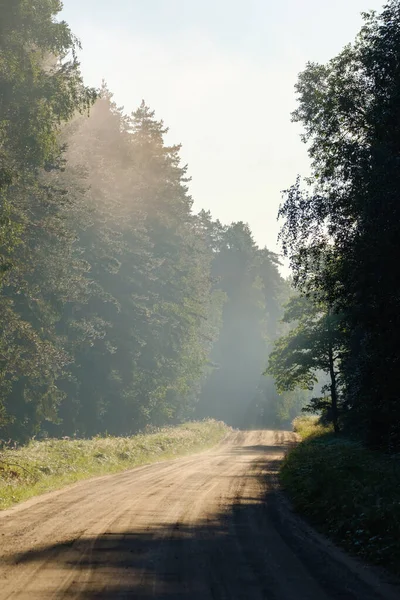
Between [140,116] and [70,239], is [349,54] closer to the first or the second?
[70,239]

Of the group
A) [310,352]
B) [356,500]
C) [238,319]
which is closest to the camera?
[356,500]

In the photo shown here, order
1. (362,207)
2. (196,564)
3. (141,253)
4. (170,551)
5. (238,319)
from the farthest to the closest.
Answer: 1. (238,319)
2. (141,253)
3. (362,207)
4. (170,551)
5. (196,564)

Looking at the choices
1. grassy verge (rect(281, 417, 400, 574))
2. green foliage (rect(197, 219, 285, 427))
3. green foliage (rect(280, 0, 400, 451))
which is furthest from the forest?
green foliage (rect(197, 219, 285, 427))

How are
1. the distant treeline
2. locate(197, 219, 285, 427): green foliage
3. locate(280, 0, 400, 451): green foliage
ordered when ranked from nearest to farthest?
locate(280, 0, 400, 451): green foliage → the distant treeline → locate(197, 219, 285, 427): green foliage

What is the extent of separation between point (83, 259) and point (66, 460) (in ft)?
61.9

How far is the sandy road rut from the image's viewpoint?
26.5ft

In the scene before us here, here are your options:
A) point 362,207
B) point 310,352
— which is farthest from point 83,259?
point 362,207

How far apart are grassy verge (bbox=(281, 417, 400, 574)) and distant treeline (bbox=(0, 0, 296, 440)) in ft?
37.5

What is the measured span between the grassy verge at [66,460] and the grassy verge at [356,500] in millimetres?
7725

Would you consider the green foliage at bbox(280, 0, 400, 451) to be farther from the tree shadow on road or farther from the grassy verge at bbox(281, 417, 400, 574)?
the tree shadow on road

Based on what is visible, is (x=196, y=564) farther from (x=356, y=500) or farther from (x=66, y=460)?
(x=66, y=460)

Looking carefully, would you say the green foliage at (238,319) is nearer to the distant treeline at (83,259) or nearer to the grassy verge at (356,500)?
the distant treeline at (83,259)

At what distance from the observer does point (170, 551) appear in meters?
10.2

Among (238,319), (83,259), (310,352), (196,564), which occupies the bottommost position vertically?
(196,564)
